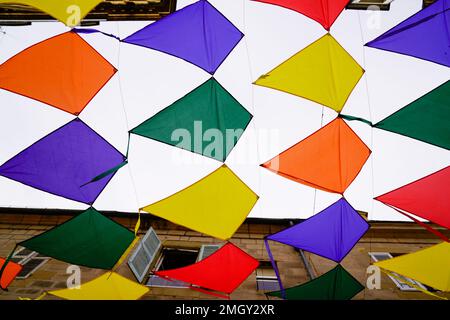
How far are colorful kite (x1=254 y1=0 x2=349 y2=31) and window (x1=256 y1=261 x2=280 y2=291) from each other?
6.27 m

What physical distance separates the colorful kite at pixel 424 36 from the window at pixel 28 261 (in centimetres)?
957

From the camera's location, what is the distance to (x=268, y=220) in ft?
32.3

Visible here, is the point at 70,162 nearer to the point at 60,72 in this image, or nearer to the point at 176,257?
the point at 60,72

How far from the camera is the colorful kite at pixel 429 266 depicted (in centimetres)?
455

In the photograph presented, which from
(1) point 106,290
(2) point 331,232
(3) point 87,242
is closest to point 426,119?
(2) point 331,232

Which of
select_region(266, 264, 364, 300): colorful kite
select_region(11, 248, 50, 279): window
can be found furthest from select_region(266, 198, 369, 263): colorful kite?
select_region(11, 248, 50, 279): window

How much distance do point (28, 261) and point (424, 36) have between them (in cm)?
1092

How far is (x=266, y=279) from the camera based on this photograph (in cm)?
775

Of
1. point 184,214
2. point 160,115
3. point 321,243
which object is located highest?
point 160,115

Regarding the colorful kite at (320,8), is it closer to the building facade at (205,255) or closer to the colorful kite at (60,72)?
the colorful kite at (60,72)

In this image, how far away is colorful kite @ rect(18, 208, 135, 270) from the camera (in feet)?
14.7
